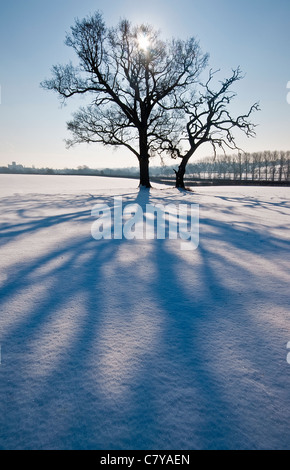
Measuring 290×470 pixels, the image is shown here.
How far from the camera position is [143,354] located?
1.51 meters

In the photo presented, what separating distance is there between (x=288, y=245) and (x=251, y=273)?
1.65 metres

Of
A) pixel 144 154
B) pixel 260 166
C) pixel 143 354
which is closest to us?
pixel 143 354

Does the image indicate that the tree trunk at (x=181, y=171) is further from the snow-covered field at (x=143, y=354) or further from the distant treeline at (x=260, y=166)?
the distant treeline at (x=260, y=166)

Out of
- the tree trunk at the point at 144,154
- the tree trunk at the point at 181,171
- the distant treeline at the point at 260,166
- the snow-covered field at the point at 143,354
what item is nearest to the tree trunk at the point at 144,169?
the tree trunk at the point at 144,154

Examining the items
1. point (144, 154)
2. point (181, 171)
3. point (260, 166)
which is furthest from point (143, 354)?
point (260, 166)

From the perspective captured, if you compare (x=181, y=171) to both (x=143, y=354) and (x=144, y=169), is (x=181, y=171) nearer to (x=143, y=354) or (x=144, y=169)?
(x=144, y=169)

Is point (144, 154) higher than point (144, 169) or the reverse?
higher

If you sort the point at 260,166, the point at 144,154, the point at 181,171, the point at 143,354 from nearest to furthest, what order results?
the point at 143,354 → the point at 144,154 → the point at 181,171 → the point at 260,166

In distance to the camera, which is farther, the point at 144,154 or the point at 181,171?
the point at 181,171

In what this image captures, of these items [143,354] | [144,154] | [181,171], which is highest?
[144,154]

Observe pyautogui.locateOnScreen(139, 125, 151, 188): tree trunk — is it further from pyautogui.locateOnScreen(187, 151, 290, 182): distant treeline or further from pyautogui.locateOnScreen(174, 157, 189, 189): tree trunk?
pyautogui.locateOnScreen(187, 151, 290, 182): distant treeline

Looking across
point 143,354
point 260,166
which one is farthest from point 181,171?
point 260,166
